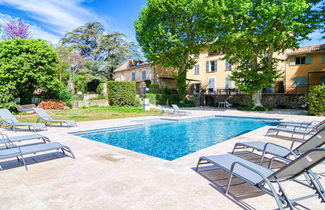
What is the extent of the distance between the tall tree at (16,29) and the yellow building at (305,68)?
33.8 metres

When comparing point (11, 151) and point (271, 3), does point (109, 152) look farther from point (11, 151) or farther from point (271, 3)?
point (271, 3)

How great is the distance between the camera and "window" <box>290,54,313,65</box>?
851 inches

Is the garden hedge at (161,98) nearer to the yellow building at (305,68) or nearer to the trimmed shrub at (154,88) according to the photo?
the trimmed shrub at (154,88)

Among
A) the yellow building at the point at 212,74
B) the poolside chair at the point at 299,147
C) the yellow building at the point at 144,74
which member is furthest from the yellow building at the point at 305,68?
the poolside chair at the point at 299,147

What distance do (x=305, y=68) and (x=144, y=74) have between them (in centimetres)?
2185

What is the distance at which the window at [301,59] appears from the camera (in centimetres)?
2163

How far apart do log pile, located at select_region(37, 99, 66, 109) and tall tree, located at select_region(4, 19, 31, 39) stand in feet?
45.0

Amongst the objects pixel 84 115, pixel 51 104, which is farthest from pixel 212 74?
pixel 51 104

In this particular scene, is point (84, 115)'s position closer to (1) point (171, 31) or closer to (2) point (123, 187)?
(2) point (123, 187)

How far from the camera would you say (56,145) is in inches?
171

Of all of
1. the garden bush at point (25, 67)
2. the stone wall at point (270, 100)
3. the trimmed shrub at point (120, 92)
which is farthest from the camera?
the trimmed shrub at point (120, 92)

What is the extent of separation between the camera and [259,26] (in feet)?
51.1

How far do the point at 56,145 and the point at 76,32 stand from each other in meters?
39.5

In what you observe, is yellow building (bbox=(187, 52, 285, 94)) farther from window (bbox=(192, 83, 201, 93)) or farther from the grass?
the grass
